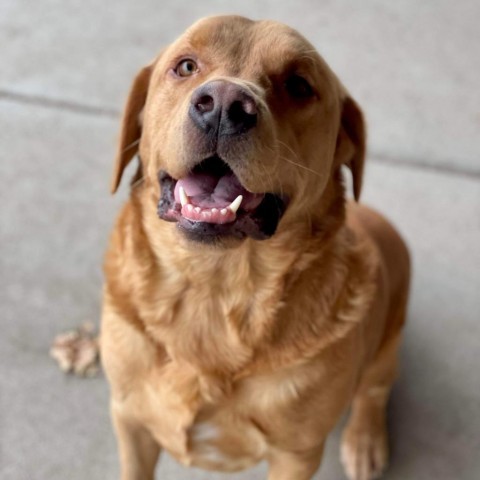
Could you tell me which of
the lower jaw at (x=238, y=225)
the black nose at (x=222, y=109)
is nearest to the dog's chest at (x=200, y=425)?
the lower jaw at (x=238, y=225)

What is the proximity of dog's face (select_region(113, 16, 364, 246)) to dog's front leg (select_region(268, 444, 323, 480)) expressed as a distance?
2.12 ft

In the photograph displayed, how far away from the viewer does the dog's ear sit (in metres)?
1.82

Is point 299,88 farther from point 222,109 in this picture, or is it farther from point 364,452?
point 364,452

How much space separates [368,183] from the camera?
3176 mm

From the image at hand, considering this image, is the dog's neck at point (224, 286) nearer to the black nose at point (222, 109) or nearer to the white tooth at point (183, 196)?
the white tooth at point (183, 196)

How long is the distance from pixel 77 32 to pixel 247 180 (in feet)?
8.23

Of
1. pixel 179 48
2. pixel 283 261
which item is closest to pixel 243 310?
pixel 283 261

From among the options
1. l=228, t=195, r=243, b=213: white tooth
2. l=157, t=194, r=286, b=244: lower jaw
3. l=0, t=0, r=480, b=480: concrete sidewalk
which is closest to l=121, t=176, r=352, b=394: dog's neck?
l=157, t=194, r=286, b=244: lower jaw

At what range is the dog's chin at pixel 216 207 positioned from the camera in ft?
5.05

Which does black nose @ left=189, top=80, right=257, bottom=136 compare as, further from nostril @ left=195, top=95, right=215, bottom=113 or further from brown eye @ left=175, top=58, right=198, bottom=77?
brown eye @ left=175, top=58, right=198, bottom=77

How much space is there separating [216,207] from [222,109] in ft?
0.78

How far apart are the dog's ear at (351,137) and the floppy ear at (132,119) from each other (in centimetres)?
49

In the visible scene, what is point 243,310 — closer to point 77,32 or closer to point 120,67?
point 120,67

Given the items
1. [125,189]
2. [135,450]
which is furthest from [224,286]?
[125,189]
